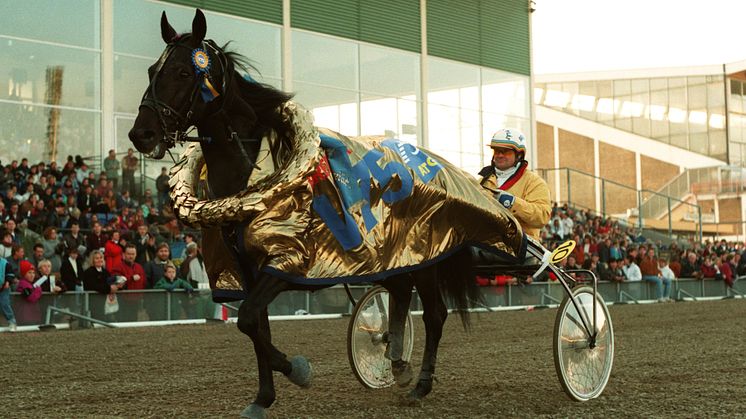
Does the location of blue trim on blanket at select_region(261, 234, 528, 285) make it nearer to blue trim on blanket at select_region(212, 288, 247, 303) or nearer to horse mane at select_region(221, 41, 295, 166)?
blue trim on blanket at select_region(212, 288, 247, 303)

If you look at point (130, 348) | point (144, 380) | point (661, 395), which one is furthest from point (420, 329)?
point (661, 395)

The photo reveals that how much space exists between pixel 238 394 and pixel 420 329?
6.86 meters

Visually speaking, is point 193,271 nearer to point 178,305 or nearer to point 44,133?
point 178,305

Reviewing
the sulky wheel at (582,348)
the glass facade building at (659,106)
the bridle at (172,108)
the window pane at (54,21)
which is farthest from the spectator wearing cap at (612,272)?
the glass facade building at (659,106)

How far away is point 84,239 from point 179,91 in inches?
422

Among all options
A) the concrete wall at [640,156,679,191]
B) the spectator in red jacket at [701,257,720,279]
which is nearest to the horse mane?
the spectator in red jacket at [701,257,720,279]

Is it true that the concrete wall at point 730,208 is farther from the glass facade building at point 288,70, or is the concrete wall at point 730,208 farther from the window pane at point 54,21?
the window pane at point 54,21

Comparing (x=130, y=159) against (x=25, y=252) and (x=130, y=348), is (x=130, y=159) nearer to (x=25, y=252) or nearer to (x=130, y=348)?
(x=25, y=252)

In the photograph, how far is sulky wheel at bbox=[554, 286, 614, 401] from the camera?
629 centimetres

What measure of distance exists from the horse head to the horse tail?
7.64ft

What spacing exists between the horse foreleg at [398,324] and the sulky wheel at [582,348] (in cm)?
105

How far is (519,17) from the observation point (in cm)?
3291

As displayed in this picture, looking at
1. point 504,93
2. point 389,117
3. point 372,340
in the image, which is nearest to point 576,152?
point 504,93

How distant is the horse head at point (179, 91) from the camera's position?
5027 millimetres
